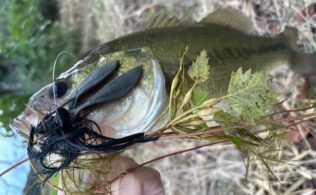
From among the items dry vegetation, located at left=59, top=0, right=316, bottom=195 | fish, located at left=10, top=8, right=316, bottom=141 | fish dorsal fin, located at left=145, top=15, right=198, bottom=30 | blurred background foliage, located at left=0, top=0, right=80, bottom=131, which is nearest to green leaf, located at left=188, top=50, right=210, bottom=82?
fish, located at left=10, top=8, right=316, bottom=141

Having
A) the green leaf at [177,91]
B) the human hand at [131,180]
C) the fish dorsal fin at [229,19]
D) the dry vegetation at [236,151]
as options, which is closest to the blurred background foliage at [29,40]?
the dry vegetation at [236,151]

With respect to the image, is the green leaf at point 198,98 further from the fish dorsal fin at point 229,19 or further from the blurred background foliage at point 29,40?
the blurred background foliage at point 29,40

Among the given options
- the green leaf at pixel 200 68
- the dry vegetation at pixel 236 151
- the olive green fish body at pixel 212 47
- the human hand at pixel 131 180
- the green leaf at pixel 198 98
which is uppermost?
the green leaf at pixel 200 68

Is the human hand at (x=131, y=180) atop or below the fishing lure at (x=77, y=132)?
below

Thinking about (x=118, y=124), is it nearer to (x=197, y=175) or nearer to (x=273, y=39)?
(x=273, y=39)

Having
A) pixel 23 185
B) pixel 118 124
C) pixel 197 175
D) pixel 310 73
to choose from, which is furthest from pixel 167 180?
pixel 118 124

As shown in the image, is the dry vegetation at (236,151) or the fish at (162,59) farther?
the dry vegetation at (236,151)

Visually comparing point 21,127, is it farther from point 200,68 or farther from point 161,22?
point 161,22
